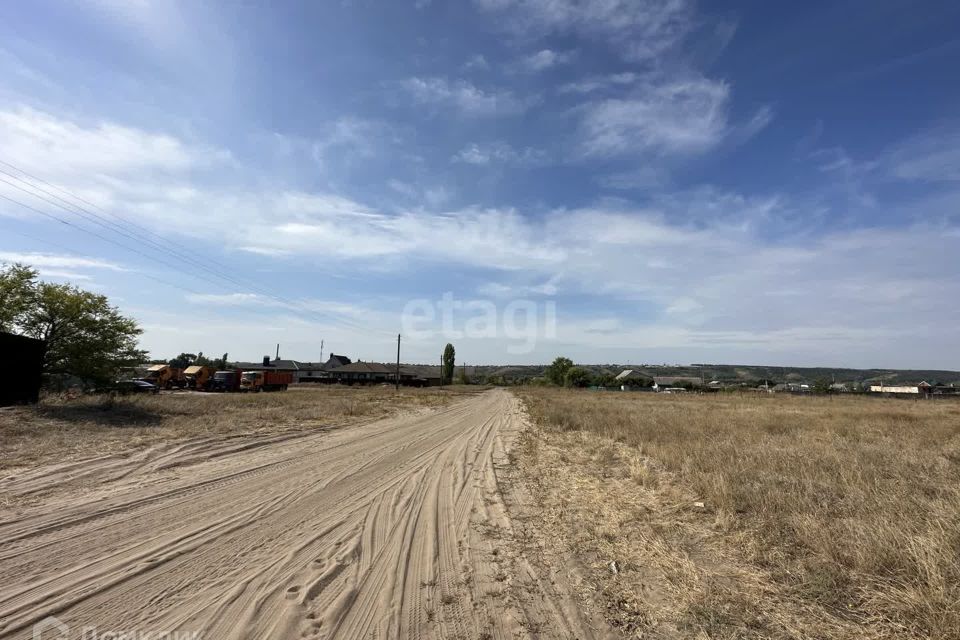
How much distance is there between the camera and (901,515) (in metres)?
5.90

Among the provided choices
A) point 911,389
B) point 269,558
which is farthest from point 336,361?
point 911,389

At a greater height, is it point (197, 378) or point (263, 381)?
point (197, 378)

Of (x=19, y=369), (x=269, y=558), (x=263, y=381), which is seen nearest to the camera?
(x=269, y=558)

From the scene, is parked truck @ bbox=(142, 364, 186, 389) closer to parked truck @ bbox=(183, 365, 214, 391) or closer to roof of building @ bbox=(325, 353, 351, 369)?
parked truck @ bbox=(183, 365, 214, 391)

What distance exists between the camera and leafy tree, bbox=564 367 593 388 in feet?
379

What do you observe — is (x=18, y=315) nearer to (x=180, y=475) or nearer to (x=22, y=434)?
(x=22, y=434)

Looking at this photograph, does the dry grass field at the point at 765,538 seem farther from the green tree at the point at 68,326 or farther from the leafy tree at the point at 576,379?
the leafy tree at the point at 576,379

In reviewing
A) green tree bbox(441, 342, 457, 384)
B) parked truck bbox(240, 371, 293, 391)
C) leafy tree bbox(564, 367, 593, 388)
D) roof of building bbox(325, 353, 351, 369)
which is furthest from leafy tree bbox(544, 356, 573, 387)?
parked truck bbox(240, 371, 293, 391)

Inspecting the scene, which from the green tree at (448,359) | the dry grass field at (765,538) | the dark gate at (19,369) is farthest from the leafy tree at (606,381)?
the dark gate at (19,369)

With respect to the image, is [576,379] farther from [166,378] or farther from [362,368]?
[166,378]

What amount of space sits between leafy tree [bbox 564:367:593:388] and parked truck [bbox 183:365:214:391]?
274 feet

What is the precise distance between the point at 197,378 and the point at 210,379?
140cm

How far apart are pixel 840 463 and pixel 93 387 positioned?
33.1 metres

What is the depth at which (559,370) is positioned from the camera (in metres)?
125
